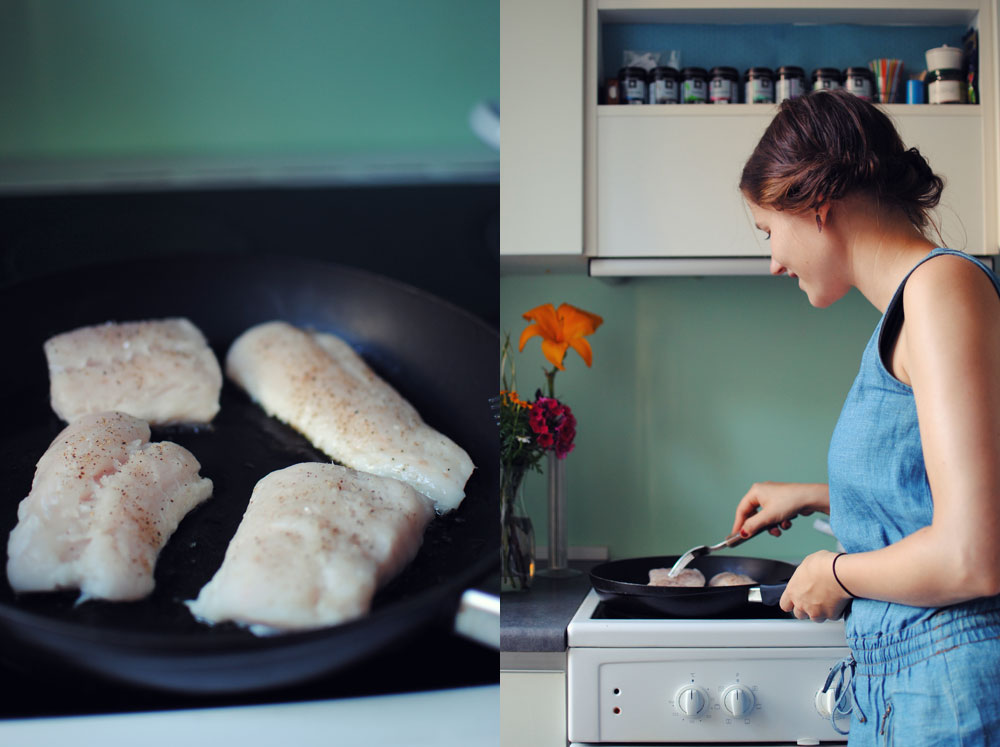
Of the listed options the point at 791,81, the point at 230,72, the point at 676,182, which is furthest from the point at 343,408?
the point at 791,81

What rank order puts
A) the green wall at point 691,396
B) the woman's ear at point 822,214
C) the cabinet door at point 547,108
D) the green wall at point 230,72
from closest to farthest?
the green wall at point 230,72, the woman's ear at point 822,214, the cabinet door at point 547,108, the green wall at point 691,396

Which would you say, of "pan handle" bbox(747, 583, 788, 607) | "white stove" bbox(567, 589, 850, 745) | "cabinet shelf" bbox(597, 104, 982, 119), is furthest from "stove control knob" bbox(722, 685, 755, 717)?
"cabinet shelf" bbox(597, 104, 982, 119)

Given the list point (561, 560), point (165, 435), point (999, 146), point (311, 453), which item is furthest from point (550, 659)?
point (999, 146)

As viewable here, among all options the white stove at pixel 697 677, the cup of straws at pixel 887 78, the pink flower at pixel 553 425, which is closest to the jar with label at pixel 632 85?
the cup of straws at pixel 887 78

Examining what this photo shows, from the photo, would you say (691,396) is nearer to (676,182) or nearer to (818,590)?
(676,182)

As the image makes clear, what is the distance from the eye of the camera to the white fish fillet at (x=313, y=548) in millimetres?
574

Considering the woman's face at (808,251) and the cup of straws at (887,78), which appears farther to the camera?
the cup of straws at (887,78)

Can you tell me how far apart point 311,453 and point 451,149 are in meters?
0.33

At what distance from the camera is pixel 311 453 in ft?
2.70

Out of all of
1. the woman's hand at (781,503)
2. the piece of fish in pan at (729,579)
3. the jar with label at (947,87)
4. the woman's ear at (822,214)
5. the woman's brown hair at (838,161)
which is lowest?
the piece of fish in pan at (729,579)

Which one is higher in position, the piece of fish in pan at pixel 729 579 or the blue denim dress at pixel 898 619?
the blue denim dress at pixel 898 619

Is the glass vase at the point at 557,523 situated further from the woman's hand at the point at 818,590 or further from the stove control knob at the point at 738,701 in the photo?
the woman's hand at the point at 818,590

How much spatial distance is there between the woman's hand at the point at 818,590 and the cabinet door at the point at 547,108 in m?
0.65

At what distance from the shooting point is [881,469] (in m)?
0.76
